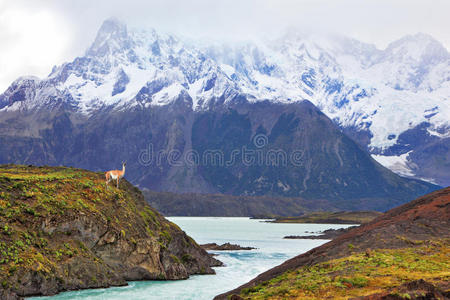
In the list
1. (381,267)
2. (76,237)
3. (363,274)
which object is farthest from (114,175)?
(363,274)

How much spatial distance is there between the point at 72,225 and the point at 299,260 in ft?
101

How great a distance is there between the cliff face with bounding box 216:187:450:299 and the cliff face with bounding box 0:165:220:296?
17903 mm

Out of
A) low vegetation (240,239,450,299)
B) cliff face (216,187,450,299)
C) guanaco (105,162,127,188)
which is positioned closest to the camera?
cliff face (216,187,450,299)

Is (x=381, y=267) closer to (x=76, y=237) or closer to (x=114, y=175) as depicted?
(x=76, y=237)

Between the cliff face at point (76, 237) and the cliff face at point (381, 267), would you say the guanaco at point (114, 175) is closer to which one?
the cliff face at point (76, 237)

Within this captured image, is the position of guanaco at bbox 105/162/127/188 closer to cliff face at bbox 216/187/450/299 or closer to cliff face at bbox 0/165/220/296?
cliff face at bbox 0/165/220/296

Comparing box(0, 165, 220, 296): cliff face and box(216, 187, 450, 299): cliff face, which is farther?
box(0, 165, 220, 296): cliff face

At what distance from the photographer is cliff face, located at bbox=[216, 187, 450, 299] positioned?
159 feet

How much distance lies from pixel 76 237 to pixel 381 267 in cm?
3988

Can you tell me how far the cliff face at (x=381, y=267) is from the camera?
4844 cm

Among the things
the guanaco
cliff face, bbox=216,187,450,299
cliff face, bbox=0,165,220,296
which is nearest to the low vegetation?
cliff face, bbox=216,187,450,299

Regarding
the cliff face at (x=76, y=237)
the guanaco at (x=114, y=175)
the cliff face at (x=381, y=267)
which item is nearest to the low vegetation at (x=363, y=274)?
the cliff face at (x=381, y=267)

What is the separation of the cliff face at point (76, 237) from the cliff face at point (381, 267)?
58.7ft

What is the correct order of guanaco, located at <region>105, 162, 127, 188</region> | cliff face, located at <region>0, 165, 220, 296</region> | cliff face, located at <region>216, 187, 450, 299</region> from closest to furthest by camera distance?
cliff face, located at <region>216, 187, 450, 299</region>
cliff face, located at <region>0, 165, 220, 296</region>
guanaco, located at <region>105, 162, 127, 188</region>
